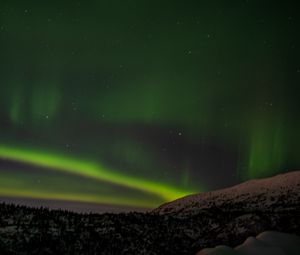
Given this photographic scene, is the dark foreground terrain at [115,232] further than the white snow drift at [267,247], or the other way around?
the dark foreground terrain at [115,232]

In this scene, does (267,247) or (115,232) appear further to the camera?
(115,232)

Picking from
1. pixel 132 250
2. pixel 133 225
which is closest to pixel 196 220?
pixel 133 225

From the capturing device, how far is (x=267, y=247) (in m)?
29.3

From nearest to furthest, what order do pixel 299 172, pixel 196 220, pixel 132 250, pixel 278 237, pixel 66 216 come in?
pixel 278 237
pixel 132 250
pixel 66 216
pixel 196 220
pixel 299 172

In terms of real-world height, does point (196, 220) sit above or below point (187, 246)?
above

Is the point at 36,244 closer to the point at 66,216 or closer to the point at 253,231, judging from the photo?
the point at 66,216

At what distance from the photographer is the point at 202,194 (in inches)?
6186

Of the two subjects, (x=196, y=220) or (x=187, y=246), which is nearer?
(x=187, y=246)

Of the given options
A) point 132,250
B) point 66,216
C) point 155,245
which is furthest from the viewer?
point 66,216

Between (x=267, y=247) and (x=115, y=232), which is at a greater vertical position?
(x=115, y=232)

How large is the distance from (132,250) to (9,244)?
9.71 m

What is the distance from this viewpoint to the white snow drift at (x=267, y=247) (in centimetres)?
2819

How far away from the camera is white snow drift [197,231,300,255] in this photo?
28.2 m

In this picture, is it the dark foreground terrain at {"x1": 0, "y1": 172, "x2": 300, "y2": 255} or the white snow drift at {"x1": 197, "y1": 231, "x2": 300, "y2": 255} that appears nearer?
the white snow drift at {"x1": 197, "y1": 231, "x2": 300, "y2": 255}
